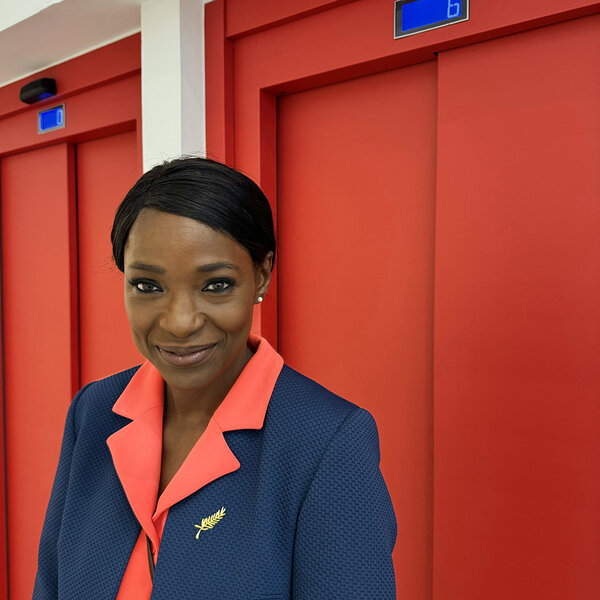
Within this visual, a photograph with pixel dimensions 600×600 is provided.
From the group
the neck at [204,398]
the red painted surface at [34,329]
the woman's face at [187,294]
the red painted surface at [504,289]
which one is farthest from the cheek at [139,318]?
the red painted surface at [34,329]

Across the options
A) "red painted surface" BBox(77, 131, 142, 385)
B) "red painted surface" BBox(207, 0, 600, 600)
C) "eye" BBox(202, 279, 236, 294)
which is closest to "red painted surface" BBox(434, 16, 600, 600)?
"red painted surface" BBox(207, 0, 600, 600)

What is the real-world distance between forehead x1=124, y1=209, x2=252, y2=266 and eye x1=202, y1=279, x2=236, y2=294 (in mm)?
30

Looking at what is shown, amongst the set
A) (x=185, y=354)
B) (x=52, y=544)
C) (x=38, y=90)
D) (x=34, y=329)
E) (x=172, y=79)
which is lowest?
(x=52, y=544)

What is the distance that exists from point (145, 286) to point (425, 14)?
0.90 m

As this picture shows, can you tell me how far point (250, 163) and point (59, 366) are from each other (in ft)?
4.02

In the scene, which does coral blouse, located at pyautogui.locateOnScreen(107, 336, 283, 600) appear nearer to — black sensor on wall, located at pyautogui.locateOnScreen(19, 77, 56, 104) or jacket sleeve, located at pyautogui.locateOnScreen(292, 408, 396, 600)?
jacket sleeve, located at pyautogui.locateOnScreen(292, 408, 396, 600)

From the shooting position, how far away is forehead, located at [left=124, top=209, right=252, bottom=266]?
0.70 meters

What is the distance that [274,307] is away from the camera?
161 centimetres

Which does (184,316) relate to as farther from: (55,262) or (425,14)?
(55,262)

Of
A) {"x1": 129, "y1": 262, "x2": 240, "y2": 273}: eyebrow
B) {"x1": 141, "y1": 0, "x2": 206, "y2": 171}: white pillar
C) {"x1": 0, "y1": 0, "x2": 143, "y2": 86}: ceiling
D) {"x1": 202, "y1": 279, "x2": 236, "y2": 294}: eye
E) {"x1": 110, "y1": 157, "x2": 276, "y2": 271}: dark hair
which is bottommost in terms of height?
{"x1": 202, "y1": 279, "x2": 236, "y2": 294}: eye

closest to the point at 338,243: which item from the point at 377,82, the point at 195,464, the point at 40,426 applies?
the point at 377,82

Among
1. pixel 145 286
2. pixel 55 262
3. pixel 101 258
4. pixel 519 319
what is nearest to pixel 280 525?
pixel 145 286

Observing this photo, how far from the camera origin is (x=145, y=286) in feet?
2.48

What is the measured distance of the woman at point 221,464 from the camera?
0.70m
